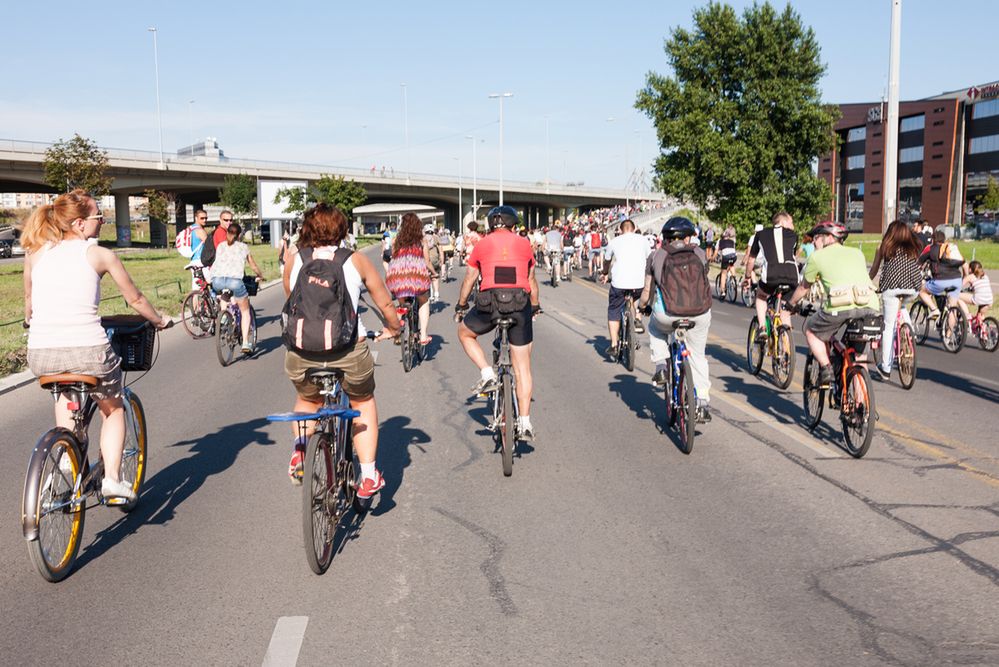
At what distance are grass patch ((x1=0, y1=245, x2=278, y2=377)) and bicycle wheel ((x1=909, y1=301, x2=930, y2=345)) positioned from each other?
41.6 ft

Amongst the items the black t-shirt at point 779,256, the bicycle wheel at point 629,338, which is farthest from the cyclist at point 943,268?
the bicycle wheel at point 629,338

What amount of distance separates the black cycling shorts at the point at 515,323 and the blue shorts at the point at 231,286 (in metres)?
6.60

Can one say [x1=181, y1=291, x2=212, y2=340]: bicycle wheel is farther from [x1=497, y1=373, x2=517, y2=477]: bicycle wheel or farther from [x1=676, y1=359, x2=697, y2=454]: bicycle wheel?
[x1=676, y1=359, x2=697, y2=454]: bicycle wheel

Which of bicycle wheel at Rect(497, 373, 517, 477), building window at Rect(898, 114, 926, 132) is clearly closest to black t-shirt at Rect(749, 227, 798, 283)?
bicycle wheel at Rect(497, 373, 517, 477)

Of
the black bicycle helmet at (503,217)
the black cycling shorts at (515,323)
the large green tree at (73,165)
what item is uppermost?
the large green tree at (73,165)

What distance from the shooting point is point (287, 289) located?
18.2 feet

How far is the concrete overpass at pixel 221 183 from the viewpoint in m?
64.4

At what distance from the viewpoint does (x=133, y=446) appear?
19.7ft

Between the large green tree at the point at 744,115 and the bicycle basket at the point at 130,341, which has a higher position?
the large green tree at the point at 744,115

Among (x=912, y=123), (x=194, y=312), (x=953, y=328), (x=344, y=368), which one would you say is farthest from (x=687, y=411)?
(x=912, y=123)

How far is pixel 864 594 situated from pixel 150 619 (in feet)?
10.6

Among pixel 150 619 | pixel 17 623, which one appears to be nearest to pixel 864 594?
pixel 150 619

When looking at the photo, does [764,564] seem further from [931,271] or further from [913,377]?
[931,271]

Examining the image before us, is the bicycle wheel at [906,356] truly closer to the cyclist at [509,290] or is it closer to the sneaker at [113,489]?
the cyclist at [509,290]
